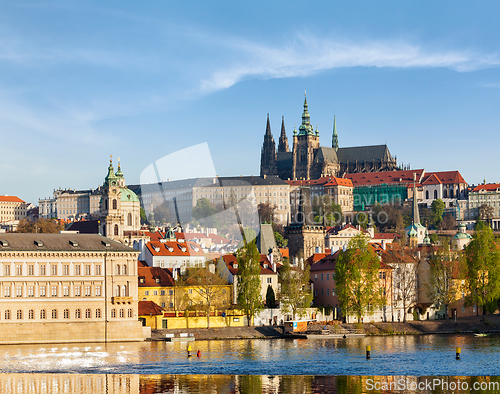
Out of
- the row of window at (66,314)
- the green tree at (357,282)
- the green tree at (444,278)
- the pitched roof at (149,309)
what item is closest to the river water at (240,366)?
the row of window at (66,314)

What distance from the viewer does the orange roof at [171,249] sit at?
3489 inches

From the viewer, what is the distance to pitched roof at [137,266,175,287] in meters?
75.5

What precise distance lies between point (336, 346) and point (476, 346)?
370 inches

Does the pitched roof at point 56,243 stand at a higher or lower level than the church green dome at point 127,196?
lower

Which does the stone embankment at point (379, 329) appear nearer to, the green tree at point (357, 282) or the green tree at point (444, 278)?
the green tree at point (357, 282)

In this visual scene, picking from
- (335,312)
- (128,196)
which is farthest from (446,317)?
(128,196)

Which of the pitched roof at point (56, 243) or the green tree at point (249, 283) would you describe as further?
the green tree at point (249, 283)

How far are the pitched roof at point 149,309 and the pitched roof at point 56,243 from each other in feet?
15.5

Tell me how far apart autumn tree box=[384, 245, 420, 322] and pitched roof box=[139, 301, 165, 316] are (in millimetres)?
23337

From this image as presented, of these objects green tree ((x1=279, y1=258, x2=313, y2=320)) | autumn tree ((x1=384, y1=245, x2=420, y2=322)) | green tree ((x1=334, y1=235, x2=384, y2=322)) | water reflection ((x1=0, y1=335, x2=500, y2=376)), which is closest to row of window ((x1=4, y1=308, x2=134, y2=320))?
water reflection ((x1=0, y1=335, x2=500, y2=376))

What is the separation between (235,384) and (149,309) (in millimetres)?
27432

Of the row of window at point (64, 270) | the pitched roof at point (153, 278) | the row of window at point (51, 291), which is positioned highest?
the row of window at point (64, 270)

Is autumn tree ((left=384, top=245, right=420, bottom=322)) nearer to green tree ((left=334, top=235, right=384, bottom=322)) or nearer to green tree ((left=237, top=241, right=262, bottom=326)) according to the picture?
green tree ((left=334, top=235, right=384, bottom=322))

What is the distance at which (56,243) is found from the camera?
65375mm
